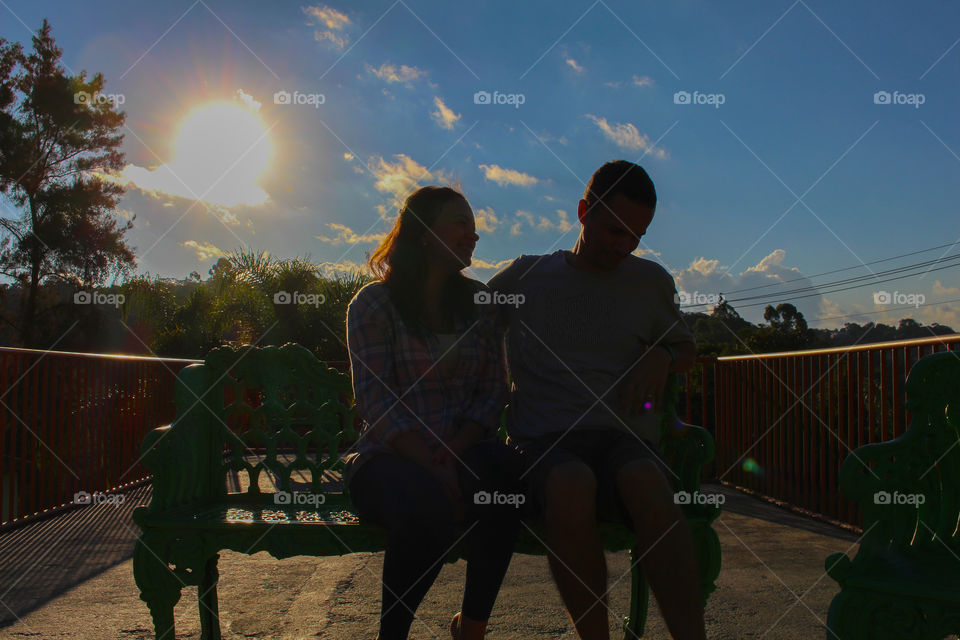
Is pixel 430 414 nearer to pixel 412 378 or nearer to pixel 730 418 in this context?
pixel 412 378

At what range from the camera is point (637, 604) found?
7.78ft

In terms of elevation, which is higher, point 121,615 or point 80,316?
point 80,316

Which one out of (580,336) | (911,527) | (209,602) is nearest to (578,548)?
(580,336)

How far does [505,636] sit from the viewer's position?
8.34ft

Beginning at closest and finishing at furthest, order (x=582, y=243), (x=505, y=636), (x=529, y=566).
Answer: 1. (x=582, y=243)
2. (x=505, y=636)
3. (x=529, y=566)

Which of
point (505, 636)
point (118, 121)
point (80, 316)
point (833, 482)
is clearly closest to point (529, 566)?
point (505, 636)

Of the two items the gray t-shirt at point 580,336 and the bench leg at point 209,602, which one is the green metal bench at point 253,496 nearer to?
the bench leg at point 209,602

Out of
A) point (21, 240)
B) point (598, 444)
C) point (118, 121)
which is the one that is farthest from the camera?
point (118, 121)

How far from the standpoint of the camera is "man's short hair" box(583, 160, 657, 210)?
2205 mm

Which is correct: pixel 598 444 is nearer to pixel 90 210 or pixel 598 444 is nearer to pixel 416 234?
pixel 416 234

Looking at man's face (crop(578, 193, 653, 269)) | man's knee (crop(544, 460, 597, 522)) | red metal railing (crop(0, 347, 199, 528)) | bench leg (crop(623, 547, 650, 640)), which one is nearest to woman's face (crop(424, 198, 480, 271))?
man's face (crop(578, 193, 653, 269))

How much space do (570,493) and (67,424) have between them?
15.3 feet

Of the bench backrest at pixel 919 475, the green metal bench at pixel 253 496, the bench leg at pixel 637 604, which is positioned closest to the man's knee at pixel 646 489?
the green metal bench at pixel 253 496

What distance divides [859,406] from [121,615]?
4.09m
